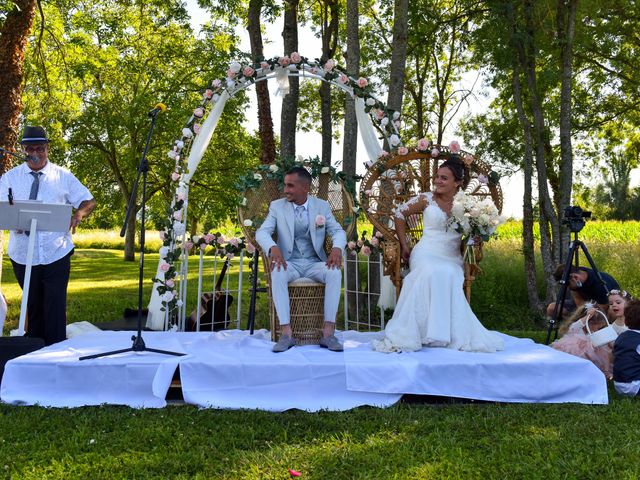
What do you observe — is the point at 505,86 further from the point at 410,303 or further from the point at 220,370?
the point at 220,370

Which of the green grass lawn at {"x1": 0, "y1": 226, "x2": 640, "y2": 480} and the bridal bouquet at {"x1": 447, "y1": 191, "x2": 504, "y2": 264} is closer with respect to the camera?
the green grass lawn at {"x1": 0, "y1": 226, "x2": 640, "y2": 480}

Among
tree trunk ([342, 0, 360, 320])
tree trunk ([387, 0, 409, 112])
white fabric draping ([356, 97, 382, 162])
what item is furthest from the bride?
tree trunk ([387, 0, 409, 112])

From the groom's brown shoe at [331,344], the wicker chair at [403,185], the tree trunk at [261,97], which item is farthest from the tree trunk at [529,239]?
the groom's brown shoe at [331,344]

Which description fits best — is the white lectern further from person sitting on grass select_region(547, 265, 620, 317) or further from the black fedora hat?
person sitting on grass select_region(547, 265, 620, 317)

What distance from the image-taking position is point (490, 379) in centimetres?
411

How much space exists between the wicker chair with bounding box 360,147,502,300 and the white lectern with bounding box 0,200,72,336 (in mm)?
2412

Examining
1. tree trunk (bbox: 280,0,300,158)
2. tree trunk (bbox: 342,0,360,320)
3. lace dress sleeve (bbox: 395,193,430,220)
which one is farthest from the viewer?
tree trunk (bbox: 280,0,300,158)

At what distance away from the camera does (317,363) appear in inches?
163

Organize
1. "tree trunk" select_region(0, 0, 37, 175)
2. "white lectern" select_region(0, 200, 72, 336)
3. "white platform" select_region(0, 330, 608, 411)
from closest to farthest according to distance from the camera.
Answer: "white platform" select_region(0, 330, 608, 411) < "white lectern" select_region(0, 200, 72, 336) < "tree trunk" select_region(0, 0, 37, 175)

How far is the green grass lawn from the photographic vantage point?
2883mm

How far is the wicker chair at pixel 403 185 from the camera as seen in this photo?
5.60 metres

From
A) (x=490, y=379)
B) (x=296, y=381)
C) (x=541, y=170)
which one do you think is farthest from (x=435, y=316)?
(x=541, y=170)

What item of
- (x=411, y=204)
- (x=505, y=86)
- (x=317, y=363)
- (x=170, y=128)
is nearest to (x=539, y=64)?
(x=505, y=86)

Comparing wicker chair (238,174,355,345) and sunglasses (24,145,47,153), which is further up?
sunglasses (24,145,47,153)
